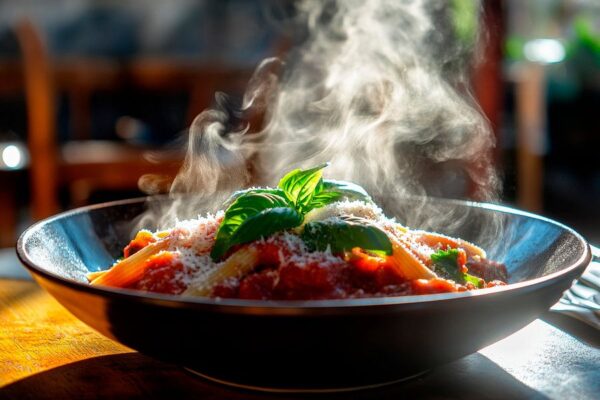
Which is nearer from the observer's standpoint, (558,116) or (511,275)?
(511,275)

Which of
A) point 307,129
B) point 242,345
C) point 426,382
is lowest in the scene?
point 426,382

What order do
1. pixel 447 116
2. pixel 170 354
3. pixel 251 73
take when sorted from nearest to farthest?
pixel 170 354
pixel 447 116
pixel 251 73

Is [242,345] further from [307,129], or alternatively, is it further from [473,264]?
[307,129]

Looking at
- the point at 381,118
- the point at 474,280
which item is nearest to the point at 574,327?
the point at 474,280

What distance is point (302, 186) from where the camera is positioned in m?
1.10

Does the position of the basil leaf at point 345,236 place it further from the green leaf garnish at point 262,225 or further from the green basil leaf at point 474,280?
the green basil leaf at point 474,280

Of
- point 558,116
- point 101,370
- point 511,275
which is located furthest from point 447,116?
point 558,116

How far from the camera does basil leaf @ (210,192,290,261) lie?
3.18ft

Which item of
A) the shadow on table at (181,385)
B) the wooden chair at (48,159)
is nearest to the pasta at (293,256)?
the shadow on table at (181,385)

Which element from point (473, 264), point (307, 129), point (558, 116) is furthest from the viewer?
point (558, 116)

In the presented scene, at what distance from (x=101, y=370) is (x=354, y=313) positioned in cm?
42

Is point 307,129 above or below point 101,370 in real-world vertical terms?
above

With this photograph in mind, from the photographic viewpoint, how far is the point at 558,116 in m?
5.92

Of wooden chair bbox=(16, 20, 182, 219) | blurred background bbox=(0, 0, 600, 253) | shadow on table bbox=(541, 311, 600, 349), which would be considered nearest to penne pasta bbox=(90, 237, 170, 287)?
shadow on table bbox=(541, 311, 600, 349)
